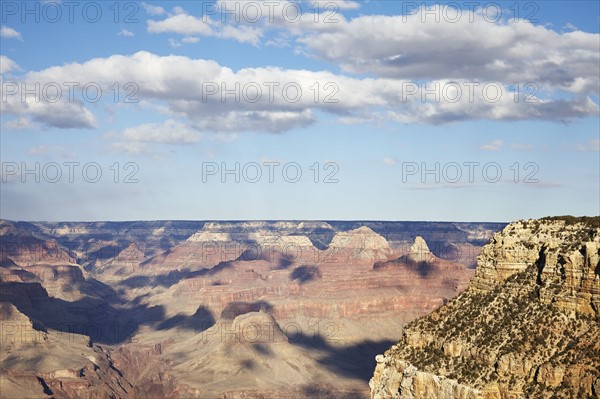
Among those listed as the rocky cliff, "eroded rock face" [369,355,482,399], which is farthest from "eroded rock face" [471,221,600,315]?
"eroded rock face" [369,355,482,399]

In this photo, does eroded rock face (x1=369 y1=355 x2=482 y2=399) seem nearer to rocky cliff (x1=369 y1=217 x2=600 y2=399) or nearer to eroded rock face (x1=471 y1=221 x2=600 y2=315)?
rocky cliff (x1=369 y1=217 x2=600 y2=399)

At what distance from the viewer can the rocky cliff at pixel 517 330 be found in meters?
62.1

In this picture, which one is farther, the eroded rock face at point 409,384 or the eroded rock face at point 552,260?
the eroded rock face at point 409,384

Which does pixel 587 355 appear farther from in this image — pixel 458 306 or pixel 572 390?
pixel 458 306

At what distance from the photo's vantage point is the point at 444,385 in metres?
66.4

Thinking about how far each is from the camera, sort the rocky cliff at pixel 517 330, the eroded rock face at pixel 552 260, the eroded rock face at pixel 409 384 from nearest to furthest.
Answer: the rocky cliff at pixel 517 330 → the eroded rock face at pixel 552 260 → the eroded rock face at pixel 409 384

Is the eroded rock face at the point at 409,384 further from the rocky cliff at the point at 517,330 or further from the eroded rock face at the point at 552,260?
the eroded rock face at the point at 552,260

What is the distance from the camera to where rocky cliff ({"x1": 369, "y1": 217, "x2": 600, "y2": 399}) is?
2443 inches

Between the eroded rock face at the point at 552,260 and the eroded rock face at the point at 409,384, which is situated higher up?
the eroded rock face at the point at 552,260

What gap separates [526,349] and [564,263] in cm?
730

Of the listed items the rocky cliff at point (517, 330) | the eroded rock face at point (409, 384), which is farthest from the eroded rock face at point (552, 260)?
the eroded rock face at point (409, 384)

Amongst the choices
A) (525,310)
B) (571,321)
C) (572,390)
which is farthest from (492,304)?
(572,390)

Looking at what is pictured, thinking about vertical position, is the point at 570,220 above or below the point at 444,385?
above

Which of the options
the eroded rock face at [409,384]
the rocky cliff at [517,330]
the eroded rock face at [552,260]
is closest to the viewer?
the rocky cliff at [517,330]
